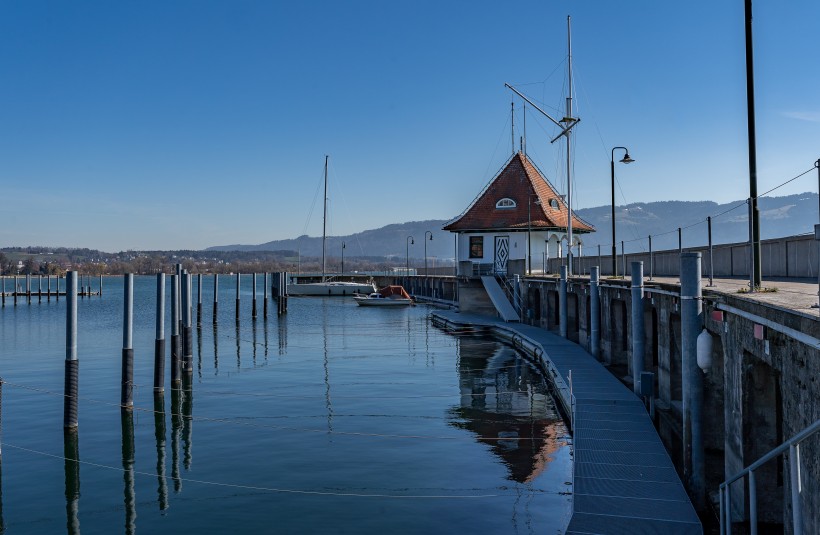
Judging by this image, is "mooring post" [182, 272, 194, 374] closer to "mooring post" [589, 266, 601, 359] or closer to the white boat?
"mooring post" [589, 266, 601, 359]

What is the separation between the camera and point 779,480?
11422 mm

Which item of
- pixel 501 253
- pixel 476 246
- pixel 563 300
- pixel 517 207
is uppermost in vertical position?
pixel 517 207

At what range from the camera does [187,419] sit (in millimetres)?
23219

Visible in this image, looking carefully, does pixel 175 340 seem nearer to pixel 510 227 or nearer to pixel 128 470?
pixel 128 470

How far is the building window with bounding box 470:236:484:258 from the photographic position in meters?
63.0

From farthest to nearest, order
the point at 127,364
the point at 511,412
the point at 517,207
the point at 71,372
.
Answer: the point at 517,207 < the point at 511,412 < the point at 127,364 < the point at 71,372

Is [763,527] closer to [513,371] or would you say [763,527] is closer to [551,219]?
[513,371]

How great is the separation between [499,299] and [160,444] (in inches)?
1399

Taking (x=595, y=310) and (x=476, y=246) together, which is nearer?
(x=595, y=310)

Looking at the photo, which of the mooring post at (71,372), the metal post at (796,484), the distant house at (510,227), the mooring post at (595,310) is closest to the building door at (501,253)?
the distant house at (510,227)

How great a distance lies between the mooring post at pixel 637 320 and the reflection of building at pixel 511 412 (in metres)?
2.83

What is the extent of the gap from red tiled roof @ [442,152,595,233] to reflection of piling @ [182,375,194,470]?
37.2m

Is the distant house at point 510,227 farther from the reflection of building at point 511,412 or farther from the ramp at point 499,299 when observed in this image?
the reflection of building at point 511,412

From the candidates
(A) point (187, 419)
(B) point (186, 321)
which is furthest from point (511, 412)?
(B) point (186, 321)
